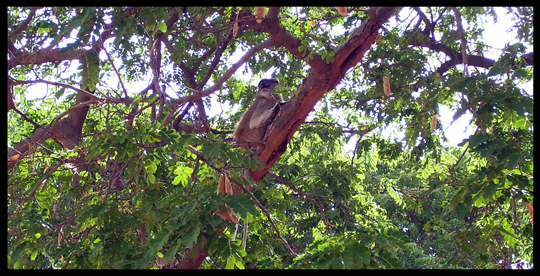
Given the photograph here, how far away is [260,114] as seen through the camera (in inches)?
266

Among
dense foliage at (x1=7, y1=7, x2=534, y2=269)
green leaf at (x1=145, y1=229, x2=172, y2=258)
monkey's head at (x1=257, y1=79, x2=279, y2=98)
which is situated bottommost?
green leaf at (x1=145, y1=229, x2=172, y2=258)

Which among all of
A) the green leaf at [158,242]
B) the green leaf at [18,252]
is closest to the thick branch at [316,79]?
A: the green leaf at [158,242]

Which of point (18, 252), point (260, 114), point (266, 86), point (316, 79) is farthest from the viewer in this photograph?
point (266, 86)

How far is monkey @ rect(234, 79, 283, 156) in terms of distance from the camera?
6.57 metres

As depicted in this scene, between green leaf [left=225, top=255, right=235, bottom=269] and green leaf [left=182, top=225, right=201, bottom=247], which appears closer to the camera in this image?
green leaf [left=182, top=225, right=201, bottom=247]

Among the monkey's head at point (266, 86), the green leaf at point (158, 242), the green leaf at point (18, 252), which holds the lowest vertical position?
the green leaf at point (18, 252)

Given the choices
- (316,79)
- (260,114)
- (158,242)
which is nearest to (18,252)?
(158,242)

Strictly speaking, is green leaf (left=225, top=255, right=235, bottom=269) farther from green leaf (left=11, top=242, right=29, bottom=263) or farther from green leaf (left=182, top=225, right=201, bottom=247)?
green leaf (left=11, top=242, right=29, bottom=263)

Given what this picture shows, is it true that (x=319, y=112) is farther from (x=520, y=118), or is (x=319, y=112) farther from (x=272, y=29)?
(x=520, y=118)

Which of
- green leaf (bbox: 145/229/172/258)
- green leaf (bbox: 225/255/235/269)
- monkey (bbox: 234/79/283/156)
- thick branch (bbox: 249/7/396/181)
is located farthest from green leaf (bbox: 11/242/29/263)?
monkey (bbox: 234/79/283/156)

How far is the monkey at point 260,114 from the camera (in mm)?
6574

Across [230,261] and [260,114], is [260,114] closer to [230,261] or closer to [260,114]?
[260,114]

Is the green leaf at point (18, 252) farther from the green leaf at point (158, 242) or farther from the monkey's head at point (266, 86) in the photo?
the monkey's head at point (266, 86)
